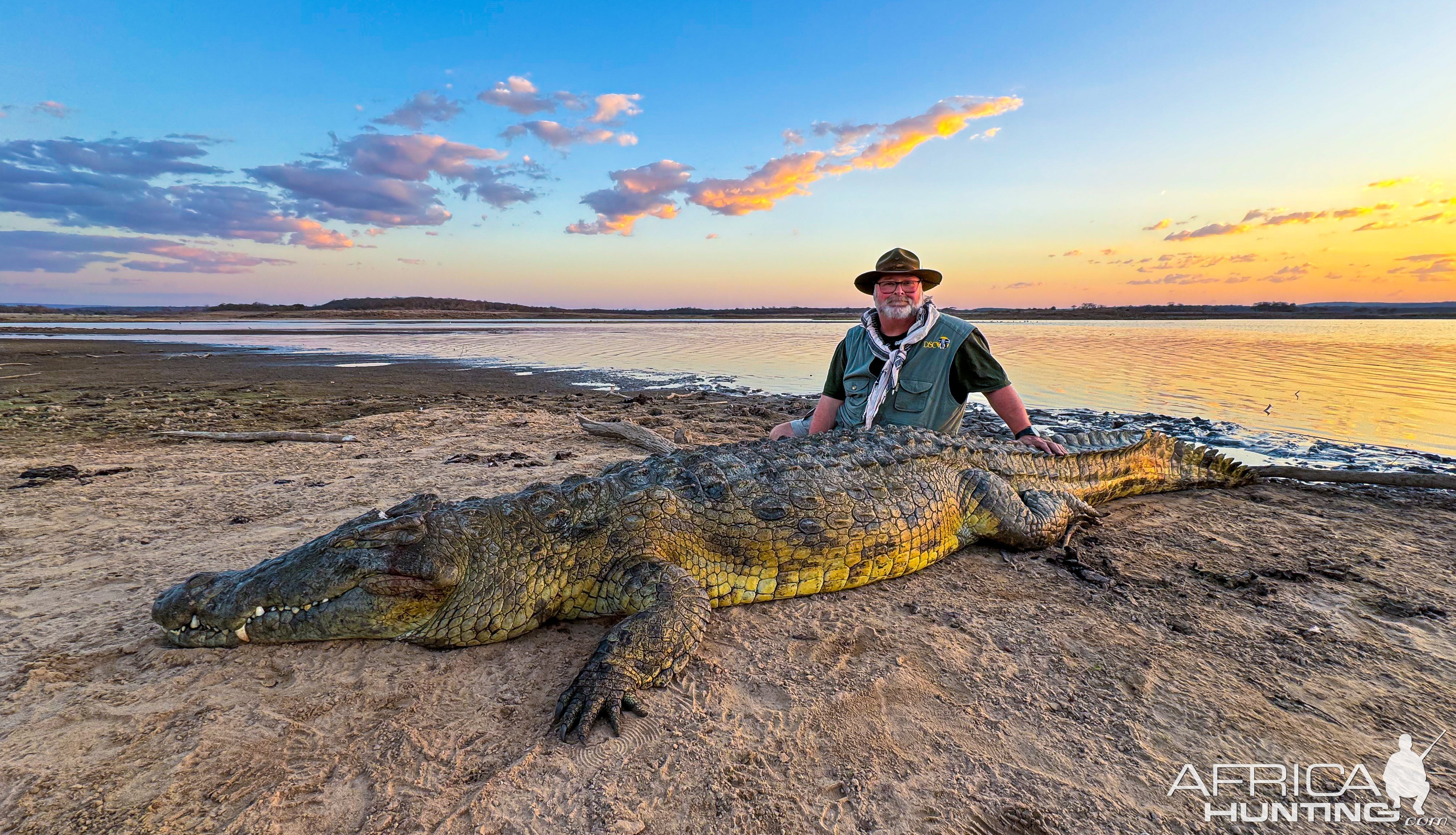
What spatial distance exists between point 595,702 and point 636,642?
1.09ft

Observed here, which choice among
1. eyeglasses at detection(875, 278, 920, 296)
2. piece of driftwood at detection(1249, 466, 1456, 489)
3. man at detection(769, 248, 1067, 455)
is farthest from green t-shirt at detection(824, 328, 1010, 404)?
piece of driftwood at detection(1249, 466, 1456, 489)

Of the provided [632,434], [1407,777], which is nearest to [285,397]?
[632,434]

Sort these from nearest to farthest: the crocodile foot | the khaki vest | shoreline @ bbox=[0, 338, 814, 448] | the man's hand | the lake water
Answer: the crocodile foot < the man's hand < the khaki vest < shoreline @ bbox=[0, 338, 814, 448] < the lake water

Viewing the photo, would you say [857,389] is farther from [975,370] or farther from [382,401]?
[382,401]

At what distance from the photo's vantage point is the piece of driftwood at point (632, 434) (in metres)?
7.10

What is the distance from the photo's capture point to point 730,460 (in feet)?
12.1

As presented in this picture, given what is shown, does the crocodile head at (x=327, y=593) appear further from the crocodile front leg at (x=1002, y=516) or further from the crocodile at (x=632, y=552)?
the crocodile front leg at (x=1002, y=516)

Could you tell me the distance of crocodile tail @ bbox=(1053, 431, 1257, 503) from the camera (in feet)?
16.6

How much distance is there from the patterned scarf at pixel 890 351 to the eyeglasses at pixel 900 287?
0.24 m

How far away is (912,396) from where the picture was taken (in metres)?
5.19

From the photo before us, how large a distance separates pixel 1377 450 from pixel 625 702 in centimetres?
933

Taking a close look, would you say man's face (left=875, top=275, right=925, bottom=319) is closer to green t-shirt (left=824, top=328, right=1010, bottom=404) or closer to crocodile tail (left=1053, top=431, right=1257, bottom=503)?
green t-shirt (left=824, top=328, right=1010, bottom=404)

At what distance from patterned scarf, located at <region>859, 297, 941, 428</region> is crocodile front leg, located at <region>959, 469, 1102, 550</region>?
1.07 meters

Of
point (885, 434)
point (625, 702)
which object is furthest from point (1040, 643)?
point (625, 702)
